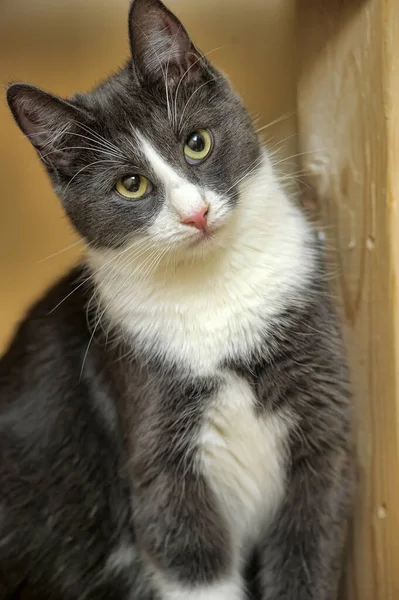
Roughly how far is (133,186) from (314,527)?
684mm

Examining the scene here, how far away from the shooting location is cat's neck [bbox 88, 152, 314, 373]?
3.79 feet

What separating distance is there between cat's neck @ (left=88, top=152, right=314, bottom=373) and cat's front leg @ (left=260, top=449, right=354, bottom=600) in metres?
0.26

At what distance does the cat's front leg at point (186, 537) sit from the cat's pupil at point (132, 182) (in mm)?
495

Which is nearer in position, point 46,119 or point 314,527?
point 46,119

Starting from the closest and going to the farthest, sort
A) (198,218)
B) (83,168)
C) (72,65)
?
(198,218), (83,168), (72,65)

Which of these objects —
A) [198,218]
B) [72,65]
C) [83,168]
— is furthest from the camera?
[72,65]

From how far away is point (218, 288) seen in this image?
117cm

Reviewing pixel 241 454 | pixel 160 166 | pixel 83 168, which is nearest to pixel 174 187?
pixel 160 166

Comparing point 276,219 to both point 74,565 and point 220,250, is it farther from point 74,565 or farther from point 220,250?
point 74,565

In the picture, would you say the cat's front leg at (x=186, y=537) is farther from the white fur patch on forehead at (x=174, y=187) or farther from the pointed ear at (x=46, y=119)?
the pointed ear at (x=46, y=119)

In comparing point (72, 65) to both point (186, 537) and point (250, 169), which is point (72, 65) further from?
point (186, 537)

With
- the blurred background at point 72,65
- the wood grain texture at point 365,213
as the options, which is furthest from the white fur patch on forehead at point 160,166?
the blurred background at point 72,65

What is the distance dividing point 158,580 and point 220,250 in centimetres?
60

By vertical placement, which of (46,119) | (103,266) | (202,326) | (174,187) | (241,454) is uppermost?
(46,119)
